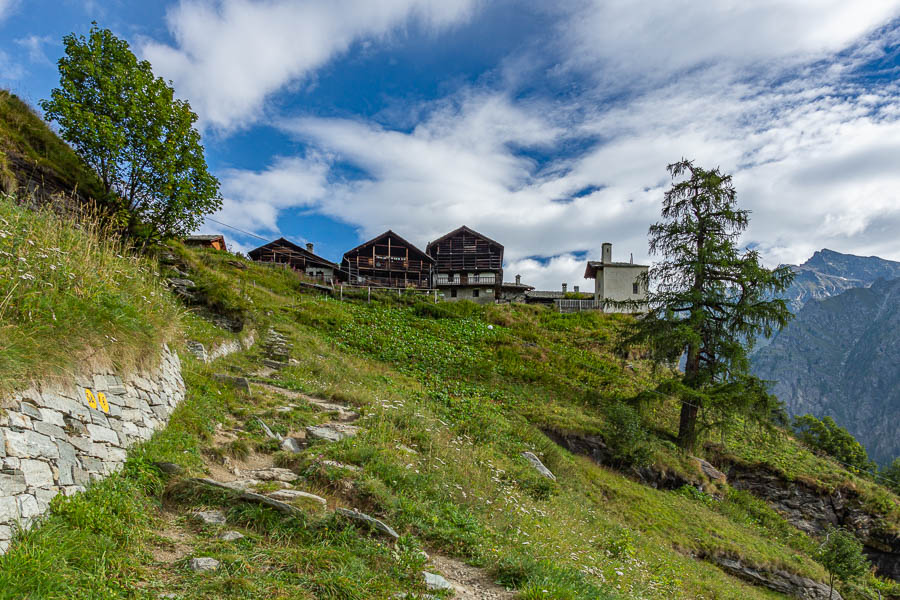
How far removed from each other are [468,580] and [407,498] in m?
1.71

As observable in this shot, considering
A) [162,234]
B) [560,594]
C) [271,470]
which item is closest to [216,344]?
[162,234]

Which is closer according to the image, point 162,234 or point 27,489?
point 27,489

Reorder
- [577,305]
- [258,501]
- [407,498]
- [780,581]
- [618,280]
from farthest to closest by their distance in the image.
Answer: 1. [618,280]
2. [577,305]
3. [780,581]
4. [407,498]
5. [258,501]

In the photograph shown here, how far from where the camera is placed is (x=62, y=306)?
520 cm

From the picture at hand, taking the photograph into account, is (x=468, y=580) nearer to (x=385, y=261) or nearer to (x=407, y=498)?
(x=407, y=498)

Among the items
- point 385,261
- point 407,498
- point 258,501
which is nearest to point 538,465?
point 407,498

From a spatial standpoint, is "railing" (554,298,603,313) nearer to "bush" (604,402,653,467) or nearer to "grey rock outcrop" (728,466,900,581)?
"grey rock outcrop" (728,466,900,581)

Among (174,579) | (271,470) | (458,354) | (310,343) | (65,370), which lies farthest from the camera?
(458,354)

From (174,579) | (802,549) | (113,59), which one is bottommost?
(802,549)

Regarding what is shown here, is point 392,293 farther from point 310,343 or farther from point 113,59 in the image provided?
point 113,59

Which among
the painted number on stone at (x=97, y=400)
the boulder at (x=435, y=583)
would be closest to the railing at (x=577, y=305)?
the boulder at (x=435, y=583)

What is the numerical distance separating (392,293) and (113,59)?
27463 mm

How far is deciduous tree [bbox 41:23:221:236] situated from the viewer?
43.3 ft

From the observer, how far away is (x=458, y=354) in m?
24.7
